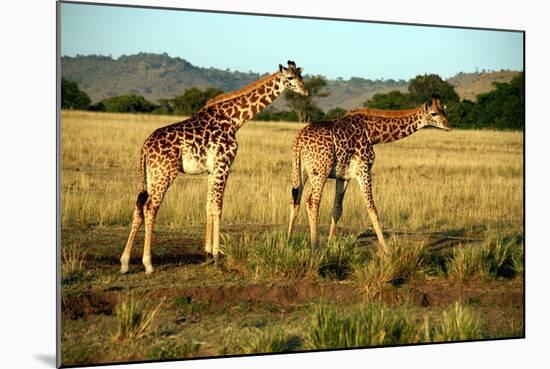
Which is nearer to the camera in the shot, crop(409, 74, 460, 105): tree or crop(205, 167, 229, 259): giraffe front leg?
crop(205, 167, 229, 259): giraffe front leg

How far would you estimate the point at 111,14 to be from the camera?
9172mm

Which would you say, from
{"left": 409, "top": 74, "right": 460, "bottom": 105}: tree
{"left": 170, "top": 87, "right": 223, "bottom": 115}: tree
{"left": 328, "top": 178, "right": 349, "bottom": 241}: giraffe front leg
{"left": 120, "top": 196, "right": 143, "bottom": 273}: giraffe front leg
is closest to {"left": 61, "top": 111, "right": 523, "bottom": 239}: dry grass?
{"left": 170, "top": 87, "right": 223, "bottom": 115}: tree

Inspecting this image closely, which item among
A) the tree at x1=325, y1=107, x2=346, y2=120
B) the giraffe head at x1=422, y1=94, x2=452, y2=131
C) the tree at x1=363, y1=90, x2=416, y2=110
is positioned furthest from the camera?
the tree at x1=325, y1=107, x2=346, y2=120

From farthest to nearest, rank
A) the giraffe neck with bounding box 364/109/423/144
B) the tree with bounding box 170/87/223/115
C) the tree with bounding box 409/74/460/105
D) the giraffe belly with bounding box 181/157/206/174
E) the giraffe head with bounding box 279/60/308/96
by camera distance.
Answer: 1. the tree with bounding box 170/87/223/115
2. the tree with bounding box 409/74/460/105
3. the giraffe neck with bounding box 364/109/423/144
4. the giraffe head with bounding box 279/60/308/96
5. the giraffe belly with bounding box 181/157/206/174

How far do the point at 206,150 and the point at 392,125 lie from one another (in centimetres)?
231

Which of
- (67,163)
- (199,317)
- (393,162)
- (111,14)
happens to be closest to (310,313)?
(199,317)

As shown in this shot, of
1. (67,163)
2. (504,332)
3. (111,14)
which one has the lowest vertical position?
(504,332)

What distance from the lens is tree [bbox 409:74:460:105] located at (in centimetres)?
1138

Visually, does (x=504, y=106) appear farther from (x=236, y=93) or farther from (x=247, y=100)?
(x=236, y=93)

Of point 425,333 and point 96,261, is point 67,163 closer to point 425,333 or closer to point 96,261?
point 96,261

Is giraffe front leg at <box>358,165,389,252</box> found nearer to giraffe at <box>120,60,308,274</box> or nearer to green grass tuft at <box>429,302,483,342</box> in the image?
green grass tuft at <box>429,302,483,342</box>

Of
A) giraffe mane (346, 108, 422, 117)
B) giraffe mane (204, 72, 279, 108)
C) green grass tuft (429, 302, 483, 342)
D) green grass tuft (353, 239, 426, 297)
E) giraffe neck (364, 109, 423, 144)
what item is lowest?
green grass tuft (429, 302, 483, 342)

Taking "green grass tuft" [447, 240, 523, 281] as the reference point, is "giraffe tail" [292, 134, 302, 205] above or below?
above

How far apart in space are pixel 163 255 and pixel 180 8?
2.59m
